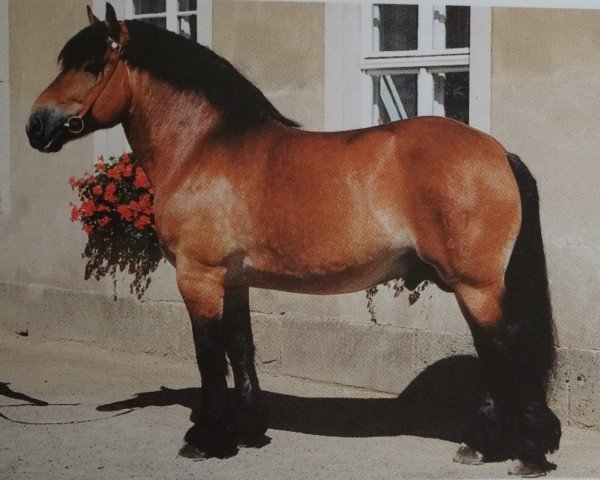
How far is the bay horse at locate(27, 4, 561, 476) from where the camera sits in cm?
429

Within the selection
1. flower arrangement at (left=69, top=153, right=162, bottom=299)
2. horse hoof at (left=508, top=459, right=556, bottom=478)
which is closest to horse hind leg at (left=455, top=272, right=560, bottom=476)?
horse hoof at (left=508, top=459, right=556, bottom=478)

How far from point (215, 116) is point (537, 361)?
1.95 metres

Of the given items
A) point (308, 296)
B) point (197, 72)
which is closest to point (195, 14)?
point (308, 296)

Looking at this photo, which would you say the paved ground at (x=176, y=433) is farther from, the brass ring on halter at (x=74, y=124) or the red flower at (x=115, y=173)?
the brass ring on halter at (x=74, y=124)

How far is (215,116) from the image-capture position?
16.0 feet

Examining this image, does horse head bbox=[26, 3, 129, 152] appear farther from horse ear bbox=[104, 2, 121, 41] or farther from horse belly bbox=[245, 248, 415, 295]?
horse belly bbox=[245, 248, 415, 295]

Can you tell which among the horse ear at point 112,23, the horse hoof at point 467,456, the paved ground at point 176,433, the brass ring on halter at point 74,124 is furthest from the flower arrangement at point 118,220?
the horse hoof at point 467,456

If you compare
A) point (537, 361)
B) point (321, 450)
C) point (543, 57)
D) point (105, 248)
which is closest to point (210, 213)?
point (321, 450)

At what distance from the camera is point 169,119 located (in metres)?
4.92

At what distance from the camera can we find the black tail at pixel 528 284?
4305 mm

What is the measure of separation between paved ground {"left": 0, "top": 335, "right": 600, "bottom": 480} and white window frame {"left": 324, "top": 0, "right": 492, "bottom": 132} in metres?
1.72

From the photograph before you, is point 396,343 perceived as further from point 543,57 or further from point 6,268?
point 6,268

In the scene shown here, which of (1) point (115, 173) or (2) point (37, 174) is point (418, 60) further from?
(2) point (37, 174)

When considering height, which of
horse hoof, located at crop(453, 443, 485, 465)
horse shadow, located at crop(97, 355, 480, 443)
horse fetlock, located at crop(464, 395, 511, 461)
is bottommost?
horse shadow, located at crop(97, 355, 480, 443)
